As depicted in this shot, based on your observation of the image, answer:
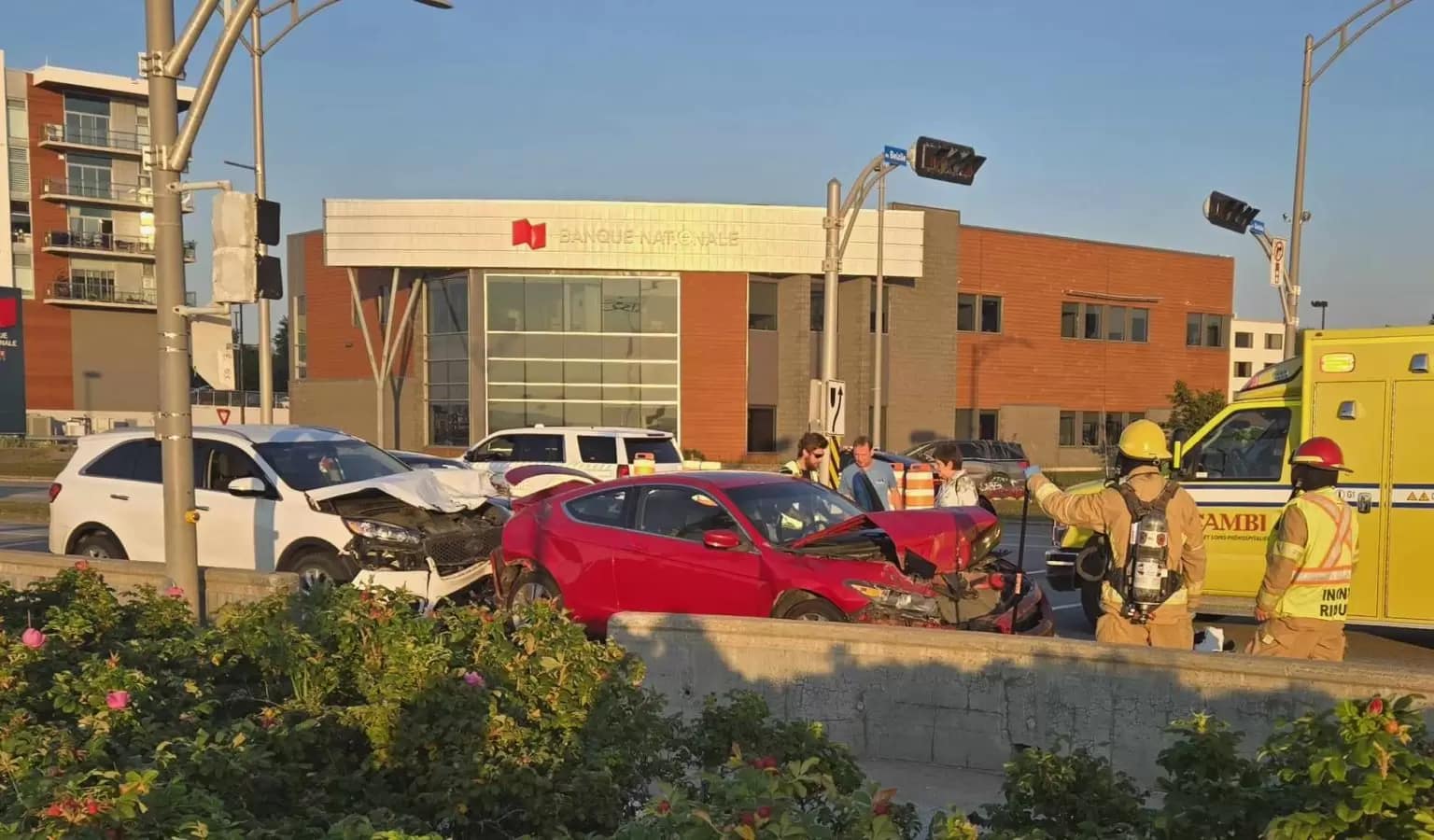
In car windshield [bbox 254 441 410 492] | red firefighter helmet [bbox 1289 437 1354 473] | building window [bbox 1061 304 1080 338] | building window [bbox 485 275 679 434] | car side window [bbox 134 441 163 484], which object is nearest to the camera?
red firefighter helmet [bbox 1289 437 1354 473]

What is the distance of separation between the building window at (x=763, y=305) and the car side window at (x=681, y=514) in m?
28.0

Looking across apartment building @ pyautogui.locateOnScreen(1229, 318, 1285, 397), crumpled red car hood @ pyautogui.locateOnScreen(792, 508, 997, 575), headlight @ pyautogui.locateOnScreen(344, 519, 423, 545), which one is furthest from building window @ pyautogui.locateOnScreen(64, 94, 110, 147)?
apartment building @ pyautogui.locateOnScreen(1229, 318, 1285, 397)

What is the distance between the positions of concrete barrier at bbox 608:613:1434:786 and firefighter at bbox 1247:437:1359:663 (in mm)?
476

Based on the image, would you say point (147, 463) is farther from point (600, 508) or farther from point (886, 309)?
point (886, 309)

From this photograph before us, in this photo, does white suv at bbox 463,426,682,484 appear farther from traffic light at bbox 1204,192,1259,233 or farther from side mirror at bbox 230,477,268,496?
traffic light at bbox 1204,192,1259,233

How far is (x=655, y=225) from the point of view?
35.1 metres

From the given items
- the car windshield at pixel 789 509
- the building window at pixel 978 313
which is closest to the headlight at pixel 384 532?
the car windshield at pixel 789 509

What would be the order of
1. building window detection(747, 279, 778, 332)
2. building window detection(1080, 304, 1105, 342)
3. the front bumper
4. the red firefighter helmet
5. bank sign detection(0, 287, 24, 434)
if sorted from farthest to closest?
bank sign detection(0, 287, 24, 434)
building window detection(1080, 304, 1105, 342)
building window detection(747, 279, 778, 332)
the front bumper
the red firefighter helmet

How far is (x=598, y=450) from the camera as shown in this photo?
17844mm

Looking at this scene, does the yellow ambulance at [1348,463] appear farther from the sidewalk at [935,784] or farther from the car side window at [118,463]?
the car side window at [118,463]

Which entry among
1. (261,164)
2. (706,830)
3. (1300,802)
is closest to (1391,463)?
(1300,802)

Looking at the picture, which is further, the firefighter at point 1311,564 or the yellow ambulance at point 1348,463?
the yellow ambulance at point 1348,463

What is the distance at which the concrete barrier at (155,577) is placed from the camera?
8281 millimetres

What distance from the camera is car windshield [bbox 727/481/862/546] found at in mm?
8117
